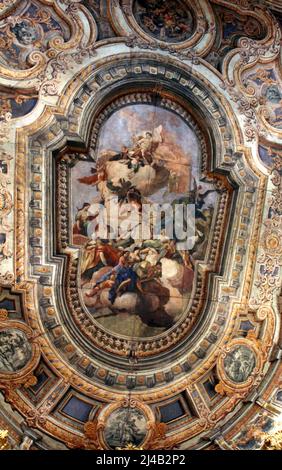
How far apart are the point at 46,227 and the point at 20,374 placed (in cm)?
245

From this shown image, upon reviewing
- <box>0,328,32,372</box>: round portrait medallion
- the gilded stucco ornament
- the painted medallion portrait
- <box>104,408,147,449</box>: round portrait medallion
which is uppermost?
the painted medallion portrait

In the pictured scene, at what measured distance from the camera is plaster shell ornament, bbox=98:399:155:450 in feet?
36.8

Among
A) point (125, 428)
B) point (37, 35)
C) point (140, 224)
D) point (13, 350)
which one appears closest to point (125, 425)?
point (125, 428)

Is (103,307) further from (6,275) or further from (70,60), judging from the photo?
(70,60)

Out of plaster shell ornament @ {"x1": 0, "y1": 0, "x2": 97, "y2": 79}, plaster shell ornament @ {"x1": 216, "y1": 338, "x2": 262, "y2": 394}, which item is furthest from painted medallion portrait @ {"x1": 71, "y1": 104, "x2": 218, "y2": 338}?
plaster shell ornament @ {"x1": 0, "y1": 0, "x2": 97, "y2": 79}

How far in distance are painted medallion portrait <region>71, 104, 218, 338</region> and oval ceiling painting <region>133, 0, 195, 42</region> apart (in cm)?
130

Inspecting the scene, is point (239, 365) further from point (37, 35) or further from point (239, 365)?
point (37, 35)

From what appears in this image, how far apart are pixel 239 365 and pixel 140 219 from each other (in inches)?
125

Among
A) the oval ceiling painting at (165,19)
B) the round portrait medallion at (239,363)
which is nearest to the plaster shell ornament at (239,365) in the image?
the round portrait medallion at (239,363)

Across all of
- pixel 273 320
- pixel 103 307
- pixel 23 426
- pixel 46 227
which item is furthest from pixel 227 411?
pixel 46 227

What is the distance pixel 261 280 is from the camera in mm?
12305

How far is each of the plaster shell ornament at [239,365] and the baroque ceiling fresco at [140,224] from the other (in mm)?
26

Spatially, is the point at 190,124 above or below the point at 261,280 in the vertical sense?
above

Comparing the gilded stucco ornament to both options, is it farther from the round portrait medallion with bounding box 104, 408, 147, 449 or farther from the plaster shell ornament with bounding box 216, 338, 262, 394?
the round portrait medallion with bounding box 104, 408, 147, 449
